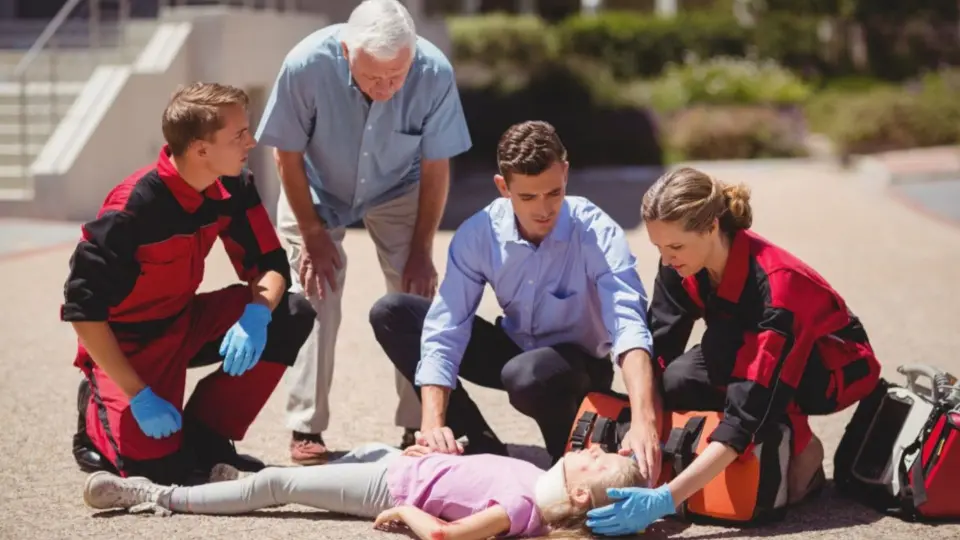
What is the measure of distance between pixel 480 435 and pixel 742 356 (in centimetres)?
106

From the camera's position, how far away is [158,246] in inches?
180

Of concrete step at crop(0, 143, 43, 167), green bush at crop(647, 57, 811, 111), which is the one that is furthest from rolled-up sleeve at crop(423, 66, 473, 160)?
green bush at crop(647, 57, 811, 111)

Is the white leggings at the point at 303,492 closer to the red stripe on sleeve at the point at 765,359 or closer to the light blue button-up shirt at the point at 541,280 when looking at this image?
the light blue button-up shirt at the point at 541,280

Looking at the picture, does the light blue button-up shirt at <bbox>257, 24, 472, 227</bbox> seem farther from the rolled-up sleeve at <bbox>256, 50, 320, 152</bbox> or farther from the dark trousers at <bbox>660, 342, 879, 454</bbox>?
the dark trousers at <bbox>660, 342, 879, 454</bbox>

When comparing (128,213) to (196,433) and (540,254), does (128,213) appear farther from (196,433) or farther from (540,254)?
(540,254)

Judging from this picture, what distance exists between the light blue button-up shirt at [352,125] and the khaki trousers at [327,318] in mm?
72

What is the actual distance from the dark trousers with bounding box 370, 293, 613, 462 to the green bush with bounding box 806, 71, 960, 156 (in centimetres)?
1346

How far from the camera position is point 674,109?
68.2ft

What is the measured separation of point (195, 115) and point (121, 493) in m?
1.16

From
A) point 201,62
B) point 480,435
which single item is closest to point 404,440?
point 480,435

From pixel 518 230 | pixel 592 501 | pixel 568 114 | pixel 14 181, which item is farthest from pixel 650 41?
pixel 592 501

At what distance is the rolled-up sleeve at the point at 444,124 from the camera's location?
516cm

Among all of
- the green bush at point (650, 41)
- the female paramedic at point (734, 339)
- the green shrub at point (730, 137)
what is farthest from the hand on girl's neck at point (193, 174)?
the green bush at point (650, 41)

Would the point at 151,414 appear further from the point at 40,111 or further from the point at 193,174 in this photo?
the point at 40,111
